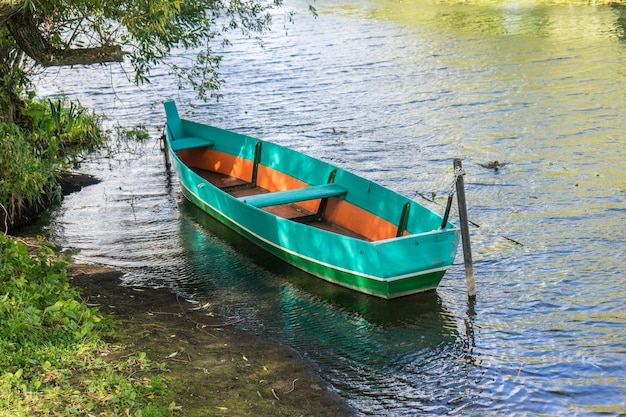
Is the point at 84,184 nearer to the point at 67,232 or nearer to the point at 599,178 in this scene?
the point at 67,232

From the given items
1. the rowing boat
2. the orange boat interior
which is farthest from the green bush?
the orange boat interior

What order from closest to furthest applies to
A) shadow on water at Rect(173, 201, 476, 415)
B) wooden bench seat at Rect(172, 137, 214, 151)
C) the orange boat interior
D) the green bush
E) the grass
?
the grass → shadow on water at Rect(173, 201, 476, 415) → the green bush → the orange boat interior → wooden bench seat at Rect(172, 137, 214, 151)

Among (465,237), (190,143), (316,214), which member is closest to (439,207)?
(316,214)

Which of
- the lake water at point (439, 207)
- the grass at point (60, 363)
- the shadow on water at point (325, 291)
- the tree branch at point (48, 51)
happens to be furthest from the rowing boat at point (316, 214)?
the grass at point (60, 363)

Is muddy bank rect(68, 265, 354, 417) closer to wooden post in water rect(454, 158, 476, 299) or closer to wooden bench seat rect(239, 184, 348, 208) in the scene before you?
wooden bench seat rect(239, 184, 348, 208)

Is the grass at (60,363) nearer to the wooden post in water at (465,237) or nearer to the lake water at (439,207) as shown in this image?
the lake water at (439,207)

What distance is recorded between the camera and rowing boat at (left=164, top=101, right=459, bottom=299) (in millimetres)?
10500

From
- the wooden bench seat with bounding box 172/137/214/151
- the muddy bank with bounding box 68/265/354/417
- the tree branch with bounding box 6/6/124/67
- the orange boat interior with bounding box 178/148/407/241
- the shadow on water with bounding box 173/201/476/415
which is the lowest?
the shadow on water with bounding box 173/201/476/415

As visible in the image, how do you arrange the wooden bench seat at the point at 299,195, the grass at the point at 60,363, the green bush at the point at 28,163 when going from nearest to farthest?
1. the grass at the point at 60,363
2. the green bush at the point at 28,163
3. the wooden bench seat at the point at 299,195

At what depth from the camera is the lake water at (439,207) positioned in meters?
9.10

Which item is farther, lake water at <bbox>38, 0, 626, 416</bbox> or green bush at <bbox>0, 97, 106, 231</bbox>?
green bush at <bbox>0, 97, 106, 231</bbox>

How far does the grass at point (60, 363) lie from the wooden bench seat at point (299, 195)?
462 cm

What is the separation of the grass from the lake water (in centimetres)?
245

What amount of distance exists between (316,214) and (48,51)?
5090 millimetres
